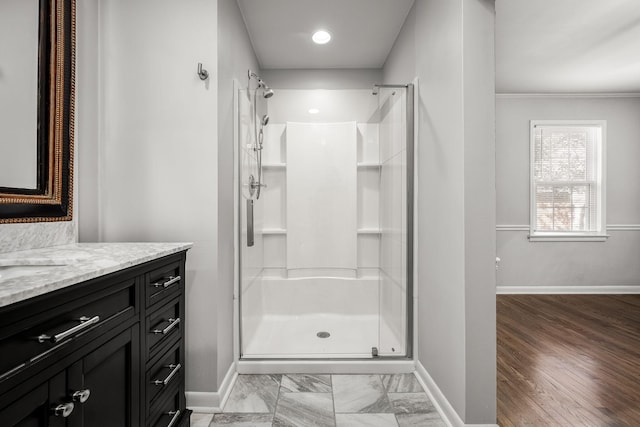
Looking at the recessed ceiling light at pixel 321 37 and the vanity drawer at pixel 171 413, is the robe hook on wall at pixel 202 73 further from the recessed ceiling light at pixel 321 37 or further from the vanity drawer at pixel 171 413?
the vanity drawer at pixel 171 413

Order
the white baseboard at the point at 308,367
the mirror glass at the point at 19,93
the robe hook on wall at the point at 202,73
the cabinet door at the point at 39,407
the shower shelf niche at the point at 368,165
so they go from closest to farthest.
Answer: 1. the cabinet door at the point at 39,407
2. the mirror glass at the point at 19,93
3. the robe hook on wall at the point at 202,73
4. the white baseboard at the point at 308,367
5. the shower shelf niche at the point at 368,165

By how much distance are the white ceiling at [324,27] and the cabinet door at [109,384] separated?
227cm

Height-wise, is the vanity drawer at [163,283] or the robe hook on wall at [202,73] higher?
the robe hook on wall at [202,73]

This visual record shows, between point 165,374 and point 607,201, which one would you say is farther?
point 607,201

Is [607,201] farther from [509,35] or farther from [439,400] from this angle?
[439,400]

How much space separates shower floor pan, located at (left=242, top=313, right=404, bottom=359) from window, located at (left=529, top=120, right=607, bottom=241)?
9.97 feet

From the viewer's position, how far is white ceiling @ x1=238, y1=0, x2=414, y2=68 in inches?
92.9

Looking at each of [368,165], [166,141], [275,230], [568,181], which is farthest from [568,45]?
[166,141]

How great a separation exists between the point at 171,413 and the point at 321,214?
197cm

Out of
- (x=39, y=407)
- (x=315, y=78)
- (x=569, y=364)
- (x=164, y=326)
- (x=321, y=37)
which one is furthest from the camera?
(x=315, y=78)

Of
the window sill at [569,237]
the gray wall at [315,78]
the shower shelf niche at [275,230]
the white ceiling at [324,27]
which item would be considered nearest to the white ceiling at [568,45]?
the white ceiling at [324,27]

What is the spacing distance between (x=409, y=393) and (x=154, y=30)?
2561mm

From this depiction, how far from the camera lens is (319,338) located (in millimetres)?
2580

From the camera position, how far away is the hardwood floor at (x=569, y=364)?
71.2 inches
